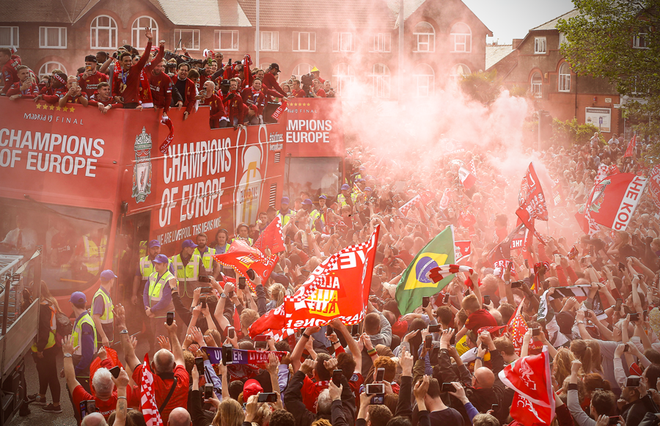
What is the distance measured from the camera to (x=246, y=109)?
12484mm

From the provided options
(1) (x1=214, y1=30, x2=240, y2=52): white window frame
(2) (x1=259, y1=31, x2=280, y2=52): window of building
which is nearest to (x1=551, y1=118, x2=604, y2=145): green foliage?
(2) (x1=259, y1=31, x2=280, y2=52): window of building

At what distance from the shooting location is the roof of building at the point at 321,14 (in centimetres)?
4747

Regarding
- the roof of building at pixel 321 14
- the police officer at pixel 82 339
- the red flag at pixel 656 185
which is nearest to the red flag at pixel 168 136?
the police officer at pixel 82 339

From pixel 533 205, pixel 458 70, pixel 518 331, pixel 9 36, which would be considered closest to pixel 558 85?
pixel 458 70

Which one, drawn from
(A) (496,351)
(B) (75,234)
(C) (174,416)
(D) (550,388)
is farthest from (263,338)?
(B) (75,234)

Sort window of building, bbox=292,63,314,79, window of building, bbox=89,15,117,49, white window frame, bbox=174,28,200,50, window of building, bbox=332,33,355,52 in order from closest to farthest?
1. window of building, bbox=89,15,117,49
2. white window frame, bbox=174,28,200,50
3. window of building, bbox=332,33,355,52
4. window of building, bbox=292,63,314,79

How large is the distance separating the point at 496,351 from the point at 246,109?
815 centimetres

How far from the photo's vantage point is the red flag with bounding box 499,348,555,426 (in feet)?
15.1

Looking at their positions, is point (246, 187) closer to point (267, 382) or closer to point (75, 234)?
point (75, 234)

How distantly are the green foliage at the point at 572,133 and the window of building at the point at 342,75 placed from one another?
15782 mm

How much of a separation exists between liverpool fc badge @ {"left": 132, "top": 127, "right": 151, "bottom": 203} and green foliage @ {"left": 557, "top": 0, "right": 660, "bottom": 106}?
48.2 ft

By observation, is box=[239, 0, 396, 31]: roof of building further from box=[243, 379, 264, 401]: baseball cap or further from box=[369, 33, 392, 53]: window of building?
box=[243, 379, 264, 401]: baseball cap

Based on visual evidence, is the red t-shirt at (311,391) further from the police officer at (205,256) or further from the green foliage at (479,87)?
the green foliage at (479,87)

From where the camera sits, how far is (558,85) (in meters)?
46.2
